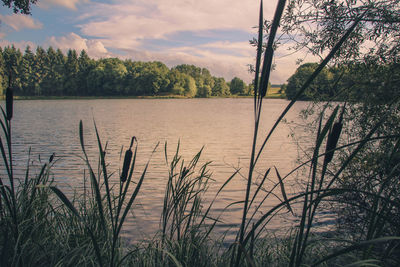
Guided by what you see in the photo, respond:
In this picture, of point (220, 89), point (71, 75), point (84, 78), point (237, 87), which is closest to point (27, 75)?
point (71, 75)

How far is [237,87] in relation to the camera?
15162 cm

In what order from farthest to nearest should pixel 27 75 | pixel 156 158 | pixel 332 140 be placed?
pixel 27 75 < pixel 156 158 < pixel 332 140

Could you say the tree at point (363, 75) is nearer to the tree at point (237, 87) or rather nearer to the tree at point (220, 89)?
the tree at point (220, 89)

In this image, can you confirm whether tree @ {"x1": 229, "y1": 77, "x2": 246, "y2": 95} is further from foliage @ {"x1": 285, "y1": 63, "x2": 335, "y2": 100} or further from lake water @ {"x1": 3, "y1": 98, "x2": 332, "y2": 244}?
foliage @ {"x1": 285, "y1": 63, "x2": 335, "y2": 100}

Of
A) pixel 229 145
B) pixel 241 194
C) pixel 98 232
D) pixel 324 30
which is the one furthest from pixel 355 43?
pixel 229 145

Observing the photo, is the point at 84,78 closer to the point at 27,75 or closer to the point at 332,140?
the point at 27,75

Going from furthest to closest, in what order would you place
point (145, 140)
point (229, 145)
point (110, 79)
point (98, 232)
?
point (110, 79) < point (145, 140) < point (229, 145) < point (98, 232)

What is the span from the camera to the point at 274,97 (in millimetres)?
117062

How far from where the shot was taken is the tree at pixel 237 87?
14865cm

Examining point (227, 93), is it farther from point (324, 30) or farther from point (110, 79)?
point (324, 30)

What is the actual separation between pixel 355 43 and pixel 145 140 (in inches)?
642

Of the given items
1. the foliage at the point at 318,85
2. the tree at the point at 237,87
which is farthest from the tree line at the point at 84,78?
the foliage at the point at 318,85

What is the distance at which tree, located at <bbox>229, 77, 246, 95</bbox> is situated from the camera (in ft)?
488

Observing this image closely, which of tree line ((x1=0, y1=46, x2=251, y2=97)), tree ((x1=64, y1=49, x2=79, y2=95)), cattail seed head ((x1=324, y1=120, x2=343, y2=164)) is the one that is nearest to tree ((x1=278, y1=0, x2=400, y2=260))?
cattail seed head ((x1=324, y1=120, x2=343, y2=164))
